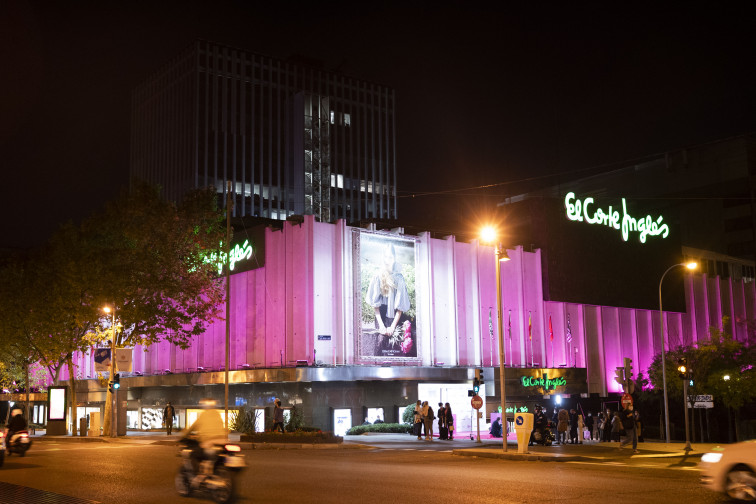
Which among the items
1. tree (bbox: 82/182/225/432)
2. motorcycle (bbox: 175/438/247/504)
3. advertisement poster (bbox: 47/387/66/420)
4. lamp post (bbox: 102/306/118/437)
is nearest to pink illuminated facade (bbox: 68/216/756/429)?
tree (bbox: 82/182/225/432)

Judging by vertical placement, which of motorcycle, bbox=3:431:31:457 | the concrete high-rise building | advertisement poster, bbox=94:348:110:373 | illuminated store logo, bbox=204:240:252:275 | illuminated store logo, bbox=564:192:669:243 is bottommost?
motorcycle, bbox=3:431:31:457

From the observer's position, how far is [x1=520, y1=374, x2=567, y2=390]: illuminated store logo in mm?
49444

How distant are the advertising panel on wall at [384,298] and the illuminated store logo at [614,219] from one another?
650 inches

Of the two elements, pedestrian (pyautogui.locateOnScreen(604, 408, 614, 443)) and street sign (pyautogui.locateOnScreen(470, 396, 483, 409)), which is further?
pedestrian (pyautogui.locateOnScreen(604, 408, 614, 443))

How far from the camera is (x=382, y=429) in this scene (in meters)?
41.6

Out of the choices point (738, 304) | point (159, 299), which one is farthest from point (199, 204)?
point (738, 304)

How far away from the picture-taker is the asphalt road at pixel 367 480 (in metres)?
14.5

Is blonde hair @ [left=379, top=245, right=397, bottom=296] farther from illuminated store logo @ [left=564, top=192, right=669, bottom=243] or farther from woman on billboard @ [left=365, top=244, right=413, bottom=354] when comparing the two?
illuminated store logo @ [left=564, top=192, right=669, bottom=243]

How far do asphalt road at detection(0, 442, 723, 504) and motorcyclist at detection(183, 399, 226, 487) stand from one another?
2.70ft

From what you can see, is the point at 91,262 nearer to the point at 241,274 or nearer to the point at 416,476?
the point at 241,274

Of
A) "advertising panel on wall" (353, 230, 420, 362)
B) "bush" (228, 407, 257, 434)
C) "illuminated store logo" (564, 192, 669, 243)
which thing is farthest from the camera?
"illuminated store logo" (564, 192, 669, 243)

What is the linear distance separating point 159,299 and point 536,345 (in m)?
24.7

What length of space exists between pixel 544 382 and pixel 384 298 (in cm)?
1301

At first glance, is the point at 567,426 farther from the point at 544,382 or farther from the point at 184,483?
the point at 184,483
